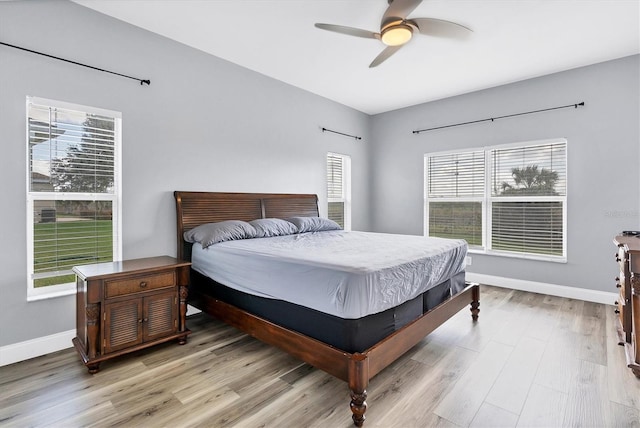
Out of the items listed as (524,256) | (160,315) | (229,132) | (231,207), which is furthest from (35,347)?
(524,256)

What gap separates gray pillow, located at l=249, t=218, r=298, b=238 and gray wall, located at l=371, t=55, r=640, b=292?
293cm

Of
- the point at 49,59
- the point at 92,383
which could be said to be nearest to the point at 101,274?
the point at 92,383

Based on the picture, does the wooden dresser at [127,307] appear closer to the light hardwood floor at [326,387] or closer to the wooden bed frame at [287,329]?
the light hardwood floor at [326,387]

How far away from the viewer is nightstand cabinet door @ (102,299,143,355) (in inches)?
90.4

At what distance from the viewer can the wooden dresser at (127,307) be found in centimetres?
225

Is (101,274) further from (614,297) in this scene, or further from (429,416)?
(614,297)

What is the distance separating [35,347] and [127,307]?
85cm

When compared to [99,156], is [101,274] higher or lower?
lower

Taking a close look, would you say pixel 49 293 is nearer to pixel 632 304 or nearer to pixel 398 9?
pixel 398 9

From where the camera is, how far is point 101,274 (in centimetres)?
226

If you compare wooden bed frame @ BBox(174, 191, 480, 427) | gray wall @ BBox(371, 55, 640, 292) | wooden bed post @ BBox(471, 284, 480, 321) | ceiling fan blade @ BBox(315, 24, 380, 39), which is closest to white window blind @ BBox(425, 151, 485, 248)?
gray wall @ BBox(371, 55, 640, 292)

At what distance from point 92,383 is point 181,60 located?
303 cm

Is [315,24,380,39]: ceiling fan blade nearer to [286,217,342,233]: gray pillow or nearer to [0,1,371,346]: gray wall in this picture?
[0,1,371,346]: gray wall

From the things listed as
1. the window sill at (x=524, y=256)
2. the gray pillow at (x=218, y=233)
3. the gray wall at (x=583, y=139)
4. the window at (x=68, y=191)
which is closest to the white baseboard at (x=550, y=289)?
the gray wall at (x=583, y=139)
